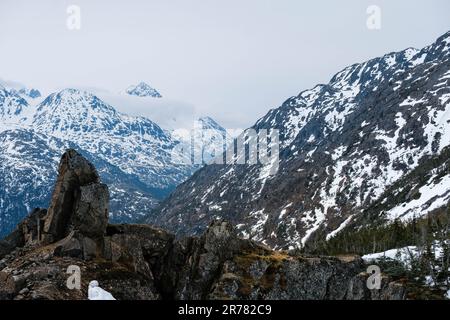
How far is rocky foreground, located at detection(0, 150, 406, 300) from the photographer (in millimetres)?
43281

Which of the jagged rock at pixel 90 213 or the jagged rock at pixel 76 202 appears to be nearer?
the jagged rock at pixel 90 213

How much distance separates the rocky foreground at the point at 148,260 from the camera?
142 feet

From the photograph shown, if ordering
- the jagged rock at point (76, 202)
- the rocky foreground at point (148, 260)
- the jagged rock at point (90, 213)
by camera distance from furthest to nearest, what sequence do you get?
1. the jagged rock at point (76, 202)
2. the jagged rock at point (90, 213)
3. the rocky foreground at point (148, 260)

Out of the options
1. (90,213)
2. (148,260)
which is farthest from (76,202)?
(148,260)

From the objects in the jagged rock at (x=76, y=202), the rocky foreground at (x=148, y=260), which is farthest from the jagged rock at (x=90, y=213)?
Answer: the rocky foreground at (x=148, y=260)

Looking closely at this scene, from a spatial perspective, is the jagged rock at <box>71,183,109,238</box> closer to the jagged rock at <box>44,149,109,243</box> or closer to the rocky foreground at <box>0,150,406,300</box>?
the jagged rock at <box>44,149,109,243</box>

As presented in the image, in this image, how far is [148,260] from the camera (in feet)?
174

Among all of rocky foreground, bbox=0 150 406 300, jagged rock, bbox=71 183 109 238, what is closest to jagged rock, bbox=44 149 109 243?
jagged rock, bbox=71 183 109 238

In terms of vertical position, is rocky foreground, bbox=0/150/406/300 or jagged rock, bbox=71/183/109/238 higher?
jagged rock, bbox=71/183/109/238

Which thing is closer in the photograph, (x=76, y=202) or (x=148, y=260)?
(x=76, y=202)

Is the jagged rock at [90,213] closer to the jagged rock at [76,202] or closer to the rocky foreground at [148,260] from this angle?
the jagged rock at [76,202]

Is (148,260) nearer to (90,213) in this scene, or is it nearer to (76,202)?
(90,213)

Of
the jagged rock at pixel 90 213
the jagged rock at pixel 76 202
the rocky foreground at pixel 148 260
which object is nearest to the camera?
the rocky foreground at pixel 148 260
